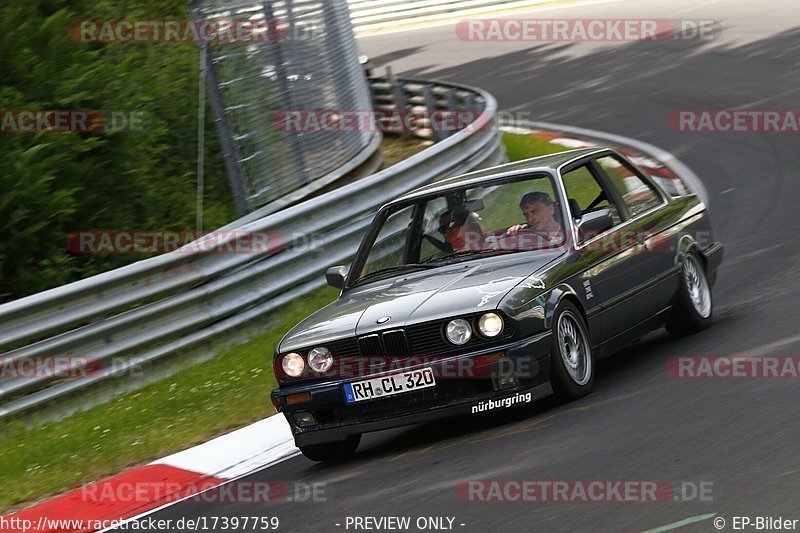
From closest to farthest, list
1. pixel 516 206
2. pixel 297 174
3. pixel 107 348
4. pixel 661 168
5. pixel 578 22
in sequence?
pixel 516 206 → pixel 107 348 → pixel 297 174 → pixel 661 168 → pixel 578 22

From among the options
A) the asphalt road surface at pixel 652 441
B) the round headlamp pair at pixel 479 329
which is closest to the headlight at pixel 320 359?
the asphalt road surface at pixel 652 441

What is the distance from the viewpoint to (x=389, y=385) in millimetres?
6609

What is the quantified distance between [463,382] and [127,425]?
9.38 ft

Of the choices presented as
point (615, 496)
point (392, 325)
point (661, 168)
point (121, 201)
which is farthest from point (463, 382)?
point (661, 168)

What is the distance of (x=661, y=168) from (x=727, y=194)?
2.16 meters

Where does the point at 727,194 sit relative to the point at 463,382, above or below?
below

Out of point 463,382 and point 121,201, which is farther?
→ point 121,201

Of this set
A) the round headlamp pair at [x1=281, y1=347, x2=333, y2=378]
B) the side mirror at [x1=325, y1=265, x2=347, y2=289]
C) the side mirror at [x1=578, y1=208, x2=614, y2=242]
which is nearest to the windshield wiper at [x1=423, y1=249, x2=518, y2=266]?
the side mirror at [x1=578, y1=208, x2=614, y2=242]

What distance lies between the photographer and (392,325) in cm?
667

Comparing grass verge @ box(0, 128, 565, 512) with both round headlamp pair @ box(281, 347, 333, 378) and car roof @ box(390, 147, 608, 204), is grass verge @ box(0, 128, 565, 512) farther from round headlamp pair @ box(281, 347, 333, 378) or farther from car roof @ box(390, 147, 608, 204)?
car roof @ box(390, 147, 608, 204)

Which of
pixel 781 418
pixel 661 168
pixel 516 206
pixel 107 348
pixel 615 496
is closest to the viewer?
pixel 615 496

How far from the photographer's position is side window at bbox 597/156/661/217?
8.42 metres

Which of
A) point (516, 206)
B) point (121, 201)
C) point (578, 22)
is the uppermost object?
point (516, 206)

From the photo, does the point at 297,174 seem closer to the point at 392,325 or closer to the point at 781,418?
the point at 392,325
